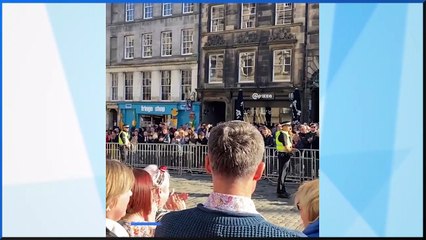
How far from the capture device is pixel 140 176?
2.16m

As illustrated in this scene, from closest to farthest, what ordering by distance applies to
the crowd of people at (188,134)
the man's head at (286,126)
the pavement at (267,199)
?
the pavement at (267,199) → the crowd of people at (188,134) → the man's head at (286,126)

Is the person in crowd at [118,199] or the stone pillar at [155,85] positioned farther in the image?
the stone pillar at [155,85]

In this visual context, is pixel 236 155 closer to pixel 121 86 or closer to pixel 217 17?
pixel 217 17

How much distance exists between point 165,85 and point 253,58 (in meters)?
0.79

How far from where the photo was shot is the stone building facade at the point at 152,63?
134 inches

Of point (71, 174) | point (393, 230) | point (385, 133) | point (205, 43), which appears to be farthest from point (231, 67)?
point (393, 230)

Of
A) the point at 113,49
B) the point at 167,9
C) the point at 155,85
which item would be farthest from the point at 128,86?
the point at 167,9

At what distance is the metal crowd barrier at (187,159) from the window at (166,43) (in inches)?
31.4

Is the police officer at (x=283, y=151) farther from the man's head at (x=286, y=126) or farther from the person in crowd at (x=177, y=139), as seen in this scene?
the person in crowd at (x=177, y=139)

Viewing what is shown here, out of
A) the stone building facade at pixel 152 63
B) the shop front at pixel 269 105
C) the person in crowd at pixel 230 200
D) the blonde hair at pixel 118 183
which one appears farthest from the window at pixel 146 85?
the person in crowd at pixel 230 200

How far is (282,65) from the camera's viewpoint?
3439mm

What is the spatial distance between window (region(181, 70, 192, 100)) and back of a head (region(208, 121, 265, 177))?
6.05ft

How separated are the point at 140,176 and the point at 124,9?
1693 mm

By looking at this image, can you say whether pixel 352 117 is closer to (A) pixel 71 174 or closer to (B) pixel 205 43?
(B) pixel 205 43
